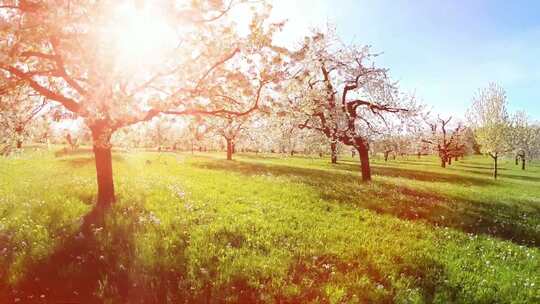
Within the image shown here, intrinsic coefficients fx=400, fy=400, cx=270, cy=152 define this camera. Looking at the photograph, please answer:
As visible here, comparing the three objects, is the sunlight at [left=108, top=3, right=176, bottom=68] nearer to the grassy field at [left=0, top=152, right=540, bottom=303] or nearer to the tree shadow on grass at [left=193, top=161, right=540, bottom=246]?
the grassy field at [left=0, top=152, right=540, bottom=303]

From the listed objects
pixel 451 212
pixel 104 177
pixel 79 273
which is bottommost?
pixel 451 212

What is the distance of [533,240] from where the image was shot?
1652 centimetres

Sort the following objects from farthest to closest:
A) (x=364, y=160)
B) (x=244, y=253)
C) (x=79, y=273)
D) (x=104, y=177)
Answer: (x=364, y=160) → (x=104, y=177) → (x=244, y=253) → (x=79, y=273)

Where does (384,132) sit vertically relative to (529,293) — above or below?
above

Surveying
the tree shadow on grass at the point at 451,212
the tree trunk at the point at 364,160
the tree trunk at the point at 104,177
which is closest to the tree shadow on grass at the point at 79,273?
the tree trunk at the point at 104,177

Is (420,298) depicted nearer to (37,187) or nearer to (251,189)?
(251,189)

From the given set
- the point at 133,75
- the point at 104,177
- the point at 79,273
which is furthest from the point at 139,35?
the point at 79,273

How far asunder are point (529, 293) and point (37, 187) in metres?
19.3

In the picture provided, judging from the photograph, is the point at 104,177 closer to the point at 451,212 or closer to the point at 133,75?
the point at 133,75

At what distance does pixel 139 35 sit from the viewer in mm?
11391

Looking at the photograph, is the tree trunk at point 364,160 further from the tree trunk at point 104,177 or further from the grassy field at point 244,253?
the tree trunk at point 104,177

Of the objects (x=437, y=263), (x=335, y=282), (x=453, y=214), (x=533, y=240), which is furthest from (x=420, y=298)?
(x=453, y=214)

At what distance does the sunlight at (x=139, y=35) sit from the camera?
10875mm

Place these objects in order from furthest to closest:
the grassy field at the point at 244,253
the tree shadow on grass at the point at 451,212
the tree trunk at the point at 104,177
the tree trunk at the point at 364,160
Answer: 1. the tree trunk at the point at 364,160
2. the tree shadow on grass at the point at 451,212
3. the tree trunk at the point at 104,177
4. the grassy field at the point at 244,253
